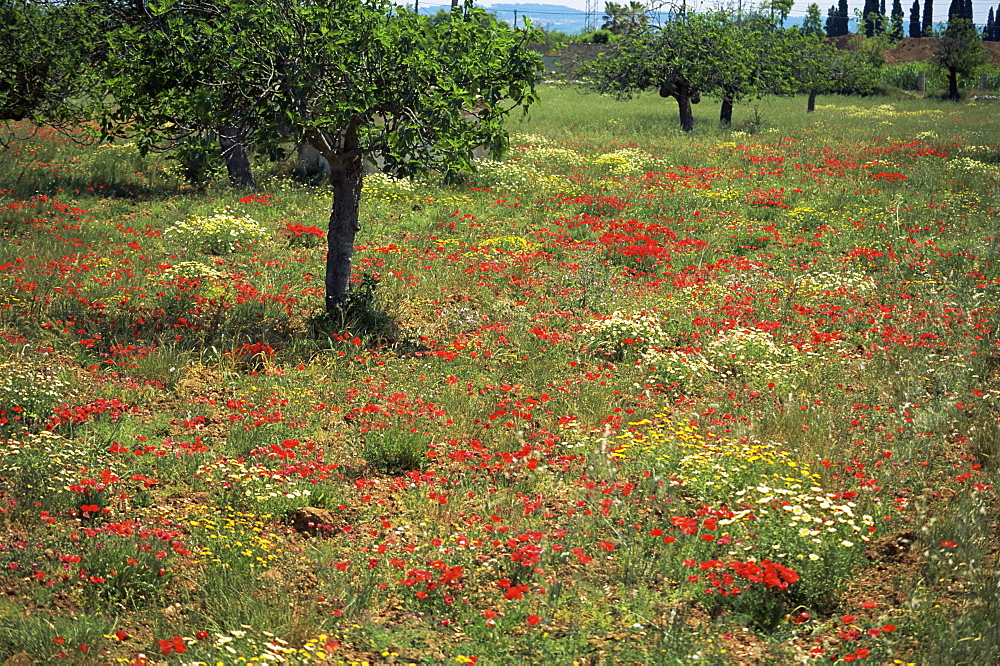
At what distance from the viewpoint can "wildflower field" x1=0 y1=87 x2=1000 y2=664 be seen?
15.1 ft

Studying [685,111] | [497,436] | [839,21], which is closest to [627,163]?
[685,111]

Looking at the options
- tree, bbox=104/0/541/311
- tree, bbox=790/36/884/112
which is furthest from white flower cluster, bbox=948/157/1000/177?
tree, bbox=104/0/541/311

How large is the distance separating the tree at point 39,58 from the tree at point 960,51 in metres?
54.3

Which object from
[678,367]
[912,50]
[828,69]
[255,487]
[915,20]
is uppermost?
[915,20]

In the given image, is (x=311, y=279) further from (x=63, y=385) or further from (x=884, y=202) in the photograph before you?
(x=884, y=202)

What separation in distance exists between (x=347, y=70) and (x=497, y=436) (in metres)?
4.32

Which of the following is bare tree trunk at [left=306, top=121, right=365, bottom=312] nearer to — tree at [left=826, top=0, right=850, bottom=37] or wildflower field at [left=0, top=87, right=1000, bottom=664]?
wildflower field at [left=0, top=87, right=1000, bottom=664]

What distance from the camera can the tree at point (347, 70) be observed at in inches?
337

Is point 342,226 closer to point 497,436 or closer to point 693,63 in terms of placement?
point 497,436

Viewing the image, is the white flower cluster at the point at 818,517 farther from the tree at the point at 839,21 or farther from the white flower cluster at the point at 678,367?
the tree at the point at 839,21

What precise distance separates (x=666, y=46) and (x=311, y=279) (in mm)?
21964

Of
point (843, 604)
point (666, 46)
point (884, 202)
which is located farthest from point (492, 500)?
point (666, 46)

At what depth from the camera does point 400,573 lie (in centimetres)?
513

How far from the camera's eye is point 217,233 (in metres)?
12.8
